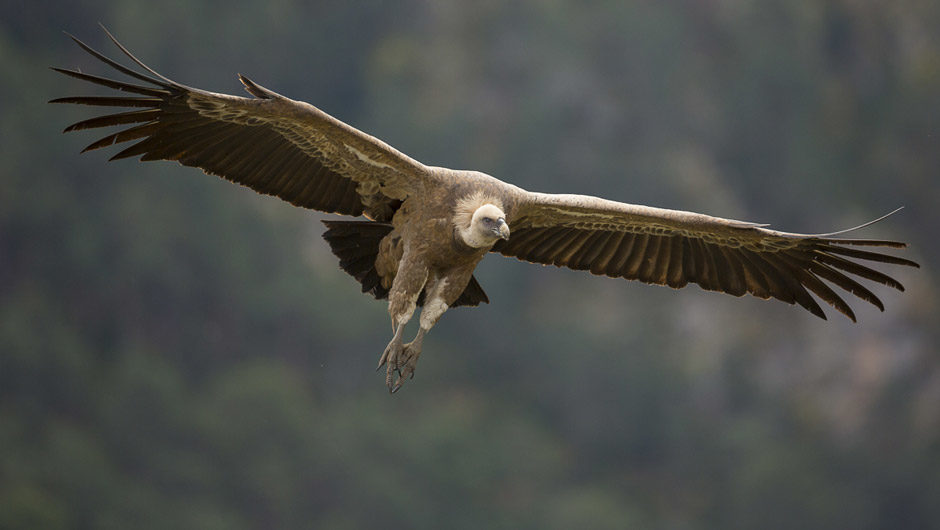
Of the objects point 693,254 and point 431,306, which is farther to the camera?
point 693,254

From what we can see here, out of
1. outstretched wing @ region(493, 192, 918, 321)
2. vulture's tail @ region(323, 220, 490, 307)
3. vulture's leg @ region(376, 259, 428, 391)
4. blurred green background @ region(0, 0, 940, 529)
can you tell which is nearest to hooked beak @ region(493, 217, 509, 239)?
vulture's leg @ region(376, 259, 428, 391)

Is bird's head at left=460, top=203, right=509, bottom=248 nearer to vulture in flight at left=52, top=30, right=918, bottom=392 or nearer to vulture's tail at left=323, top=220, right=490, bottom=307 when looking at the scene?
vulture in flight at left=52, top=30, right=918, bottom=392

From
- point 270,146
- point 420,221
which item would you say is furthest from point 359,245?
point 270,146

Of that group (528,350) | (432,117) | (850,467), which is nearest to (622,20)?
(432,117)

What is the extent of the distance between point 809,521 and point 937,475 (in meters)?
3.57

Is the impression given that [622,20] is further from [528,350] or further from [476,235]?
[476,235]

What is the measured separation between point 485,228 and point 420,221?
53 cm

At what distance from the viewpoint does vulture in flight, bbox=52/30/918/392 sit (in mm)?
7840

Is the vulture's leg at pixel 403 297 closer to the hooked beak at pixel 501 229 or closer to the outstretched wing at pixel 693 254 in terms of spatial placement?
the hooked beak at pixel 501 229

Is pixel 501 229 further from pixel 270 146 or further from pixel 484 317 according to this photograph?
pixel 484 317

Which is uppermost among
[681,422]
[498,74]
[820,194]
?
[498,74]

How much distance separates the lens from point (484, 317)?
39.2 m

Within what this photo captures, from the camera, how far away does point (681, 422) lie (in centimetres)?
3744

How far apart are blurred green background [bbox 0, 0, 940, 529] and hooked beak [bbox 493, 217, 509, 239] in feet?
90.5
